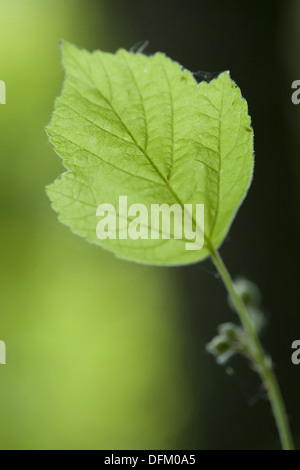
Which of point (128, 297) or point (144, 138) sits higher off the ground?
point (128, 297)

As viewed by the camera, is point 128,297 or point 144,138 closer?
point 144,138

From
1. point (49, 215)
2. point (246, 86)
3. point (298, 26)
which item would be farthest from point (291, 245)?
point (298, 26)

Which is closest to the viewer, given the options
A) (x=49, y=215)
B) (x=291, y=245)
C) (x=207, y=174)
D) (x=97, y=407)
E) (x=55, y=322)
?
(x=207, y=174)

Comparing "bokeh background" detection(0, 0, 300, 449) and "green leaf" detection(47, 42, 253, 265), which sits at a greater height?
"bokeh background" detection(0, 0, 300, 449)

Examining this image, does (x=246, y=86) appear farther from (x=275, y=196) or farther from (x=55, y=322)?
(x=55, y=322)
